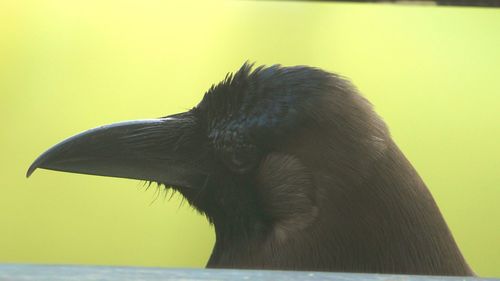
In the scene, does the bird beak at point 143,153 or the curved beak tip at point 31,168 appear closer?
the bird beak at point 143,153

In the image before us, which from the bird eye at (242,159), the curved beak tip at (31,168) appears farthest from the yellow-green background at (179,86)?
the bird eye at (242,159)

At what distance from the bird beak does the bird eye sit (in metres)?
0.06

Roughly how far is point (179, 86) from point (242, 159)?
34cm

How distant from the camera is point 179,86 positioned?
4.92 feet

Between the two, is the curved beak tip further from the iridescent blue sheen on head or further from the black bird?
the iridescent blue sheen on head

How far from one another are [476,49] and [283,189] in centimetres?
63

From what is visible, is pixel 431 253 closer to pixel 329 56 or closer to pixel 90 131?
pixel 329 56

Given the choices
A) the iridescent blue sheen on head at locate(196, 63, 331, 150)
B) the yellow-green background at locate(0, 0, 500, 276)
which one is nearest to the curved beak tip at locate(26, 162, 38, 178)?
the yellow-green background at locate(0, 0, 500, 276)

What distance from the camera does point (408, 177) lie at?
129cm

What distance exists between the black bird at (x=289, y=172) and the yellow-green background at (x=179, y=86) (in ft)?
0.41

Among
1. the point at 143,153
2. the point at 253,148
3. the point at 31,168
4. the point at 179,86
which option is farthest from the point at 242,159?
the point at 31,168

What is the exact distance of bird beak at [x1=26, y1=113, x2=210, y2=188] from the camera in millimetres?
1291

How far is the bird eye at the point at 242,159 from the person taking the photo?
124 cm

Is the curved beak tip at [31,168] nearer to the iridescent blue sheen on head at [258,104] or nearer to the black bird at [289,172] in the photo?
the black bird at [289,172]
